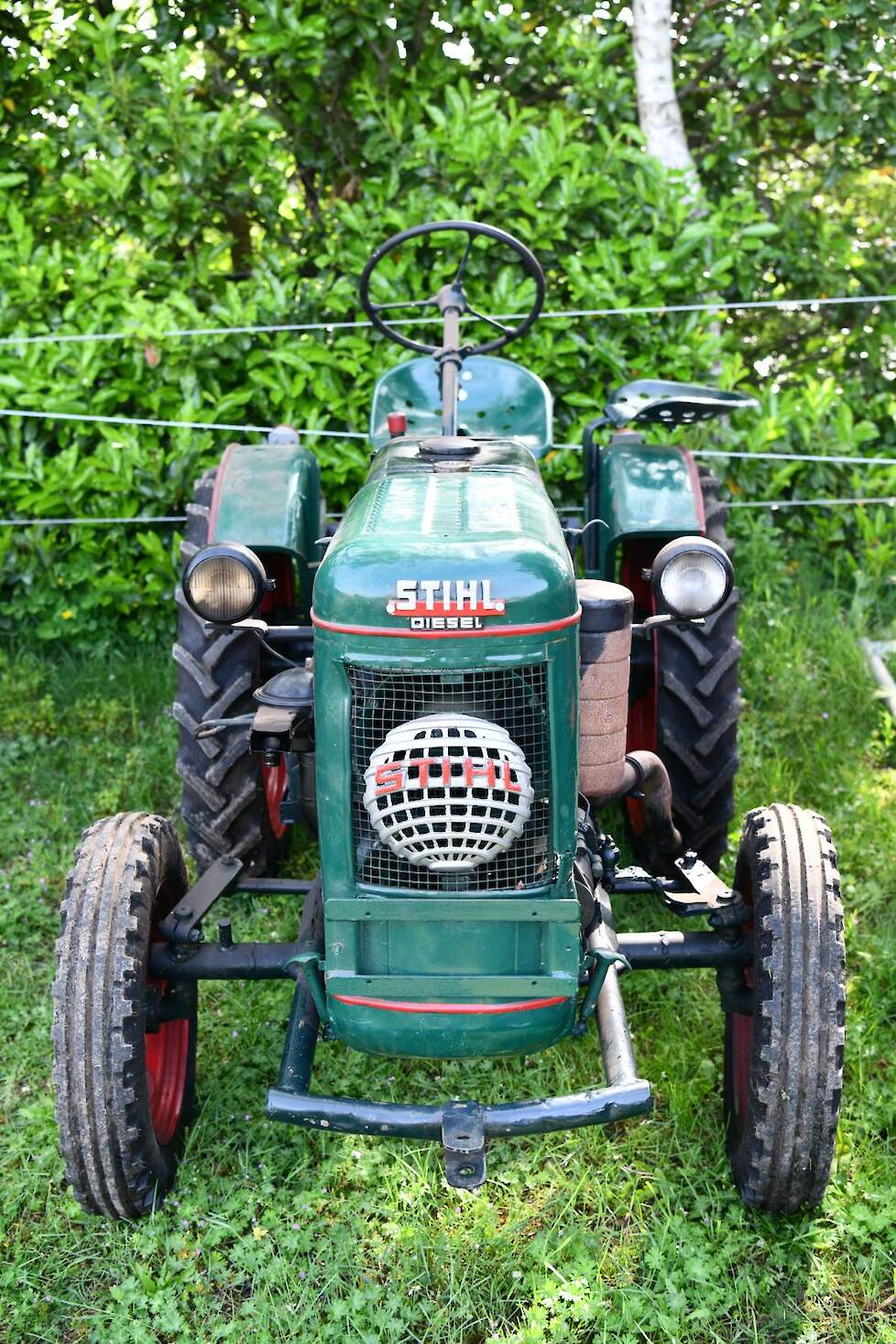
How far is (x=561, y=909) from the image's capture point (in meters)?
2.30

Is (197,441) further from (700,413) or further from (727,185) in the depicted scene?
(727,185)

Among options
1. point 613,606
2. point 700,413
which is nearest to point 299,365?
point 700,413

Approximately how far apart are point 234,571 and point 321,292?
9.27ft

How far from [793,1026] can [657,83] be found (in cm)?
447

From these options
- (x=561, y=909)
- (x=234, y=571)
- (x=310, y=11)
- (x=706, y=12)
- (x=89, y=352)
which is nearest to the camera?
(x=561, y=909)

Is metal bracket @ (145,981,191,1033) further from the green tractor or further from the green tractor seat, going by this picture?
the green tractor seat

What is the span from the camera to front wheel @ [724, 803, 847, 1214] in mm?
2471

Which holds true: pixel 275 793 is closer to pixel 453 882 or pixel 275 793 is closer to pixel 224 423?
pixel 453 882

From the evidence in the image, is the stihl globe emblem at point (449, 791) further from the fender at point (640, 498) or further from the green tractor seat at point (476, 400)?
the green tractor seat at point (476, 400)

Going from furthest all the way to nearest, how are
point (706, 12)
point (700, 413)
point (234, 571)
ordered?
point (706, 12) → point (700, 413) → point (234, 571)

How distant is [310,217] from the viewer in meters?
5.71

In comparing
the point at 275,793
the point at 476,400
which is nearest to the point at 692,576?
the point at 476,400

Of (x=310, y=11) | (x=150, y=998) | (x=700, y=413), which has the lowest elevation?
(x=150, y=998)

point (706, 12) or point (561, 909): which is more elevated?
point (706, 12)
